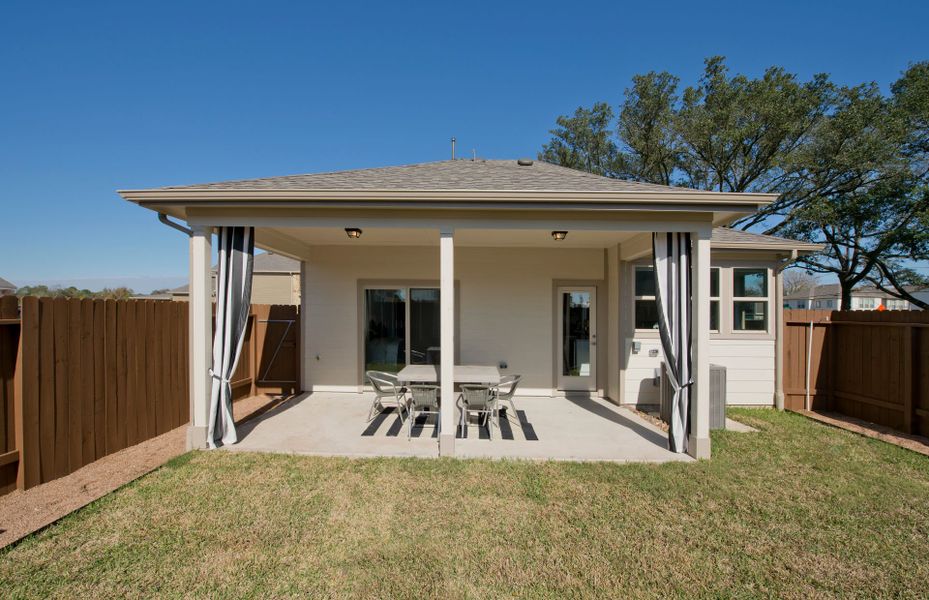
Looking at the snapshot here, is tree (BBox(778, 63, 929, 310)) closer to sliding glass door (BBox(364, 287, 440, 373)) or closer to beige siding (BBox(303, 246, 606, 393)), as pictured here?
beige siding (BBox(303, 246, 606, 393))

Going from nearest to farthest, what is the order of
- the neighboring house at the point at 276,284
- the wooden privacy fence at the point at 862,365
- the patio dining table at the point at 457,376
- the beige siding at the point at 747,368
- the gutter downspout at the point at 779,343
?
1. the wooden privacy fence at the point at 862,365
2. the patio dining table at the point at 457,376
3. the gutter downspout at the point at 779,343
4. the beige siding at the point at 747,368
5. the neighboring house at the point at 276,284

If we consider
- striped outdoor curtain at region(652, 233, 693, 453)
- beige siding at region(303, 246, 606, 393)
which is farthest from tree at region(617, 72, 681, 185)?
striped outdoor curtain at region(652, 233, 693, 453)

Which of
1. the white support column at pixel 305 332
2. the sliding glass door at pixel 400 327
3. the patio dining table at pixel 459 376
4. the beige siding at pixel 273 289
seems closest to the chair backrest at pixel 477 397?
the patio dining table at pixel 459 376

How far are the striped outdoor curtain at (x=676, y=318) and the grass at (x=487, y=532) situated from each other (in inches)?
22.5

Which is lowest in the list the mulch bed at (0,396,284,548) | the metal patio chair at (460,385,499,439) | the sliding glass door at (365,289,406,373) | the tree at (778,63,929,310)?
the mulch bed at (0,396,284,548)

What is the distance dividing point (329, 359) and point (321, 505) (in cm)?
453

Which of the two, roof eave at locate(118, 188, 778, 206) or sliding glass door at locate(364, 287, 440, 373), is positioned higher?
roof eave at locate(118, 188, 778, 206)

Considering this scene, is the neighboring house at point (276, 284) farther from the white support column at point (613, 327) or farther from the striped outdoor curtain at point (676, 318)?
the striped outdoor curtain at point (676, 318)

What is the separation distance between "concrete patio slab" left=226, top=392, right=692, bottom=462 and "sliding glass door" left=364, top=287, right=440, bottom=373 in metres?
1.17

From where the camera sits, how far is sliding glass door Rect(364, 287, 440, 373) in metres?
7.74

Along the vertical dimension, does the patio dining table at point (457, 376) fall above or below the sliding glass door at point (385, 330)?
below

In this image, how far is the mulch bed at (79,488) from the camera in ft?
10.4

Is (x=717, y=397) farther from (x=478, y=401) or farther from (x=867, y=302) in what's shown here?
(x=867, y=302)

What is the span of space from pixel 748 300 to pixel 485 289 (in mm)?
4686
